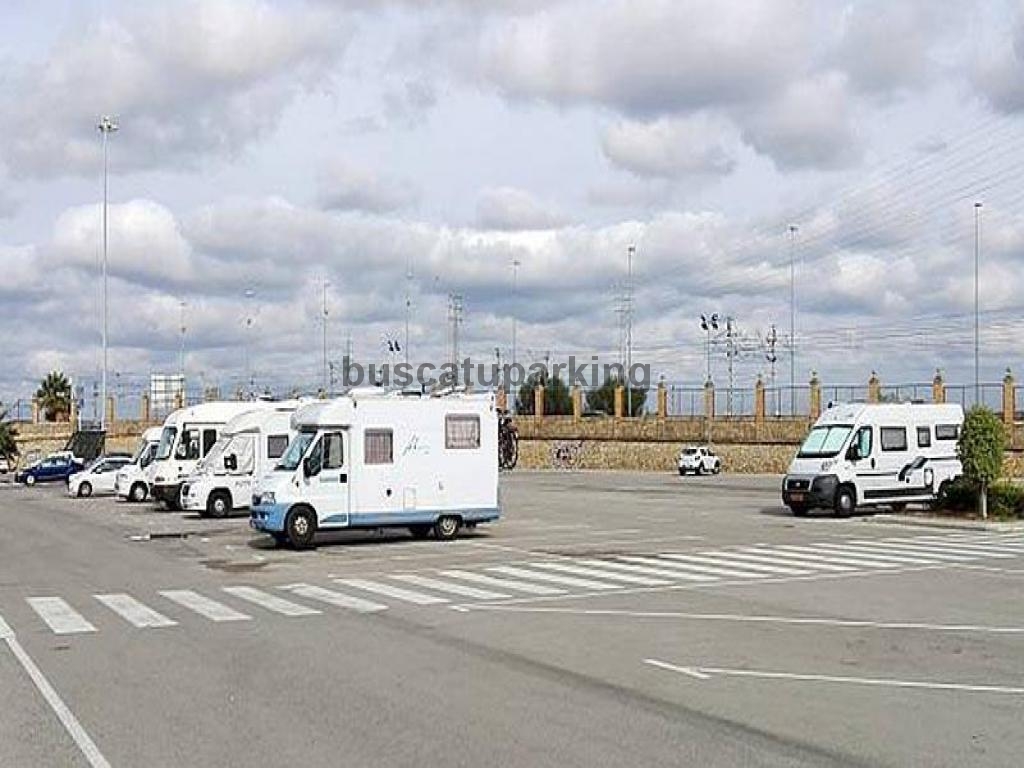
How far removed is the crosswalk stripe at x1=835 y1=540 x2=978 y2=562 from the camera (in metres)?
25.1

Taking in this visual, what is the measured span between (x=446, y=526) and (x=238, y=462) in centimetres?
1095

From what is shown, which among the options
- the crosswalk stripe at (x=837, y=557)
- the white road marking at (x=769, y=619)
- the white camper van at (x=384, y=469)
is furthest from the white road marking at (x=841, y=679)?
the white camper van at (x=384, y=469)

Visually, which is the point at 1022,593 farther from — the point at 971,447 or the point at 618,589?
the point at 971,447

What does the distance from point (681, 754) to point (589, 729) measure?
1.04m

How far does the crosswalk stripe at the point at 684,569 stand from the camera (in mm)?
22109

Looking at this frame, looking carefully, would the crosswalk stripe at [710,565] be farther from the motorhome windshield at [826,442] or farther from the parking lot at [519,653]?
the motorhome windshield at [826,442]

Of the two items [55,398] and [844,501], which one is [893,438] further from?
[55,398]

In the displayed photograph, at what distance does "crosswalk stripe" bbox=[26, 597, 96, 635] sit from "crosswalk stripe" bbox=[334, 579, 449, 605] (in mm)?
4235

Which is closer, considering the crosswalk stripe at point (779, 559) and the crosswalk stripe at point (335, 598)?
the crosswalk stripe at point (335, 598)

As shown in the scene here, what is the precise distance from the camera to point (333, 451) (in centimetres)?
2892

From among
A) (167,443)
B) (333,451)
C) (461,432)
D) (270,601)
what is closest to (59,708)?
(270,601)

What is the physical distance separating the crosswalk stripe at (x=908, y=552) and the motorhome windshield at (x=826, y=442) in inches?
379

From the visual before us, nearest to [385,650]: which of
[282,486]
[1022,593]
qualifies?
[1022,593]

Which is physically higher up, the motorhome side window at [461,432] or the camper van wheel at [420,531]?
the motorhome side window at [461,432]
